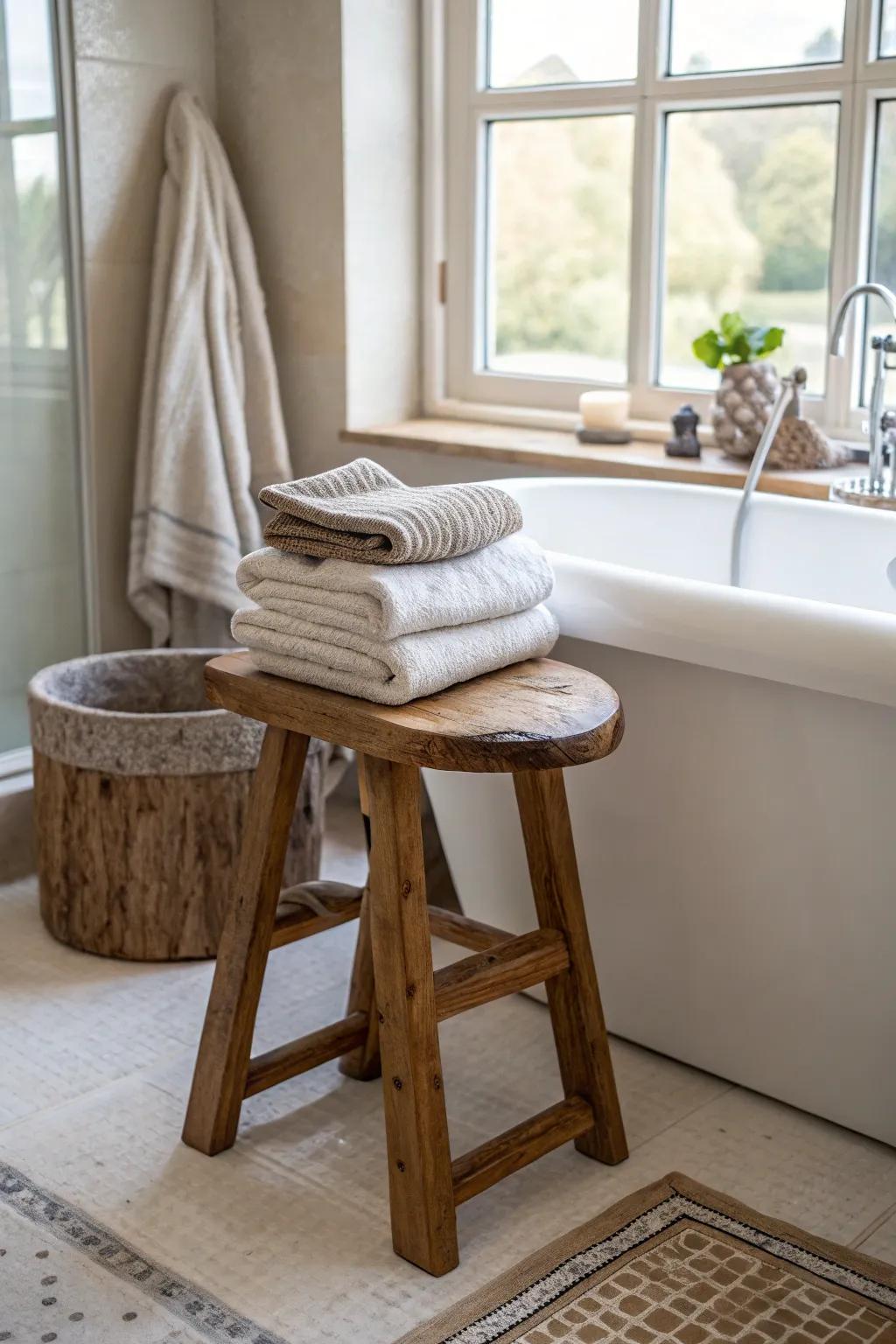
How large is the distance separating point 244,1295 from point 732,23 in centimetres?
218

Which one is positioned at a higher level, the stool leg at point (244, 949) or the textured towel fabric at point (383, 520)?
the textured towel fabric at point (383, 520)

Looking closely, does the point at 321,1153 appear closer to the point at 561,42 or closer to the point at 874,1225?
the point at 874,1225

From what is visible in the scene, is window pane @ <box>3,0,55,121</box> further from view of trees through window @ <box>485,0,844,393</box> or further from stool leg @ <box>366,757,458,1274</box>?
stool leg @ <box>366,757,458,1274</box>

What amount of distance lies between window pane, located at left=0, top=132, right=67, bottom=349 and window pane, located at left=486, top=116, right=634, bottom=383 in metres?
0.87

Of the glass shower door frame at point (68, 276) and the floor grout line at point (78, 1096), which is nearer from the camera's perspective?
the floor grout line at point (78, 1096)

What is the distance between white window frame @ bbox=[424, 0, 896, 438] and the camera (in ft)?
8.19

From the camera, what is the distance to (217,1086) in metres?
1.84

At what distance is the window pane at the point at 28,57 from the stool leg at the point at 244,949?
1.41 meters

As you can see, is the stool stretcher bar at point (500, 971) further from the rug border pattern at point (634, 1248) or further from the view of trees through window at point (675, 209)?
the view of trees through window at point (675, 209)

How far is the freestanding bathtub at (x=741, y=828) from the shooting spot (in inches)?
67.8

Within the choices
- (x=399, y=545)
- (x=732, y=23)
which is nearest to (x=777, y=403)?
(x=732, y=23)

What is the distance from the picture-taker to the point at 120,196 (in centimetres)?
273

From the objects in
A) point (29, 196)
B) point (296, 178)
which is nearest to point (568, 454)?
point (296, 178)

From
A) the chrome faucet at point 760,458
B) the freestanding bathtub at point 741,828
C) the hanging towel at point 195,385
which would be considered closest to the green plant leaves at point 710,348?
the chrome faucet at point 760,458
